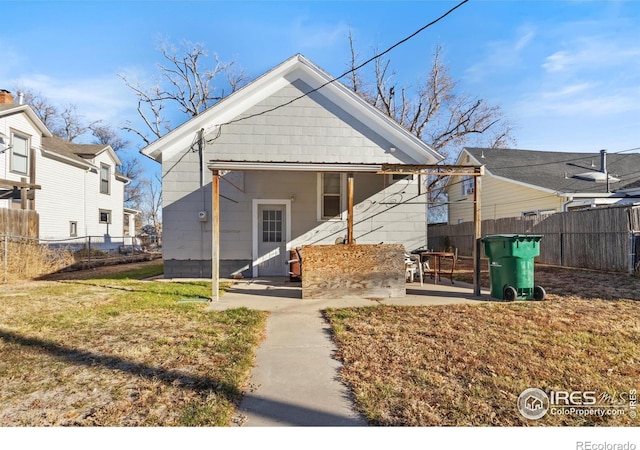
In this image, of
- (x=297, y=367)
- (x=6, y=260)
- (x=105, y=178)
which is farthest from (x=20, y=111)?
(x=297, y=367)

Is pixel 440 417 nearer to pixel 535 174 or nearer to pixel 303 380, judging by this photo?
pixel 303 380

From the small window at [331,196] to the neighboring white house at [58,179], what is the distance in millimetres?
10268

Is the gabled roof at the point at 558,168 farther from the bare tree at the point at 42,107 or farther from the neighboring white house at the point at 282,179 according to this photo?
the bare tree at the point at 42,107

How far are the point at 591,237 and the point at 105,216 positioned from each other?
82.0ft

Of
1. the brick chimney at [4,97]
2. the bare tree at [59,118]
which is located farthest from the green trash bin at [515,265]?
the bare tree at [59,118]

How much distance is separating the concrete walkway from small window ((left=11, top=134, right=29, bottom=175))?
14.6 m

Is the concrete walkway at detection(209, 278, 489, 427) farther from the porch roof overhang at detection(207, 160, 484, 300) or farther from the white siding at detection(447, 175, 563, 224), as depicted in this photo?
the white siding at detection(447, 175, 563, 224)

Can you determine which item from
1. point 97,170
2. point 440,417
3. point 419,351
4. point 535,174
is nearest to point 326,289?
point 419,351

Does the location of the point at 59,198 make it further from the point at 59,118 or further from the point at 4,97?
the point at 59,118

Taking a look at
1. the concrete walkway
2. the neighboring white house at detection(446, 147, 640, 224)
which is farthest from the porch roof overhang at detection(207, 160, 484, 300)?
the neighboring white house at detection(446, 147, 640, 224)

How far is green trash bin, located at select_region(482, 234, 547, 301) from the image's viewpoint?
A: 247 inches

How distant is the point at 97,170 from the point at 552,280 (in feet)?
77.5

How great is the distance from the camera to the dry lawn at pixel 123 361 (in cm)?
255

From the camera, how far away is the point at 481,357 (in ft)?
11.8
